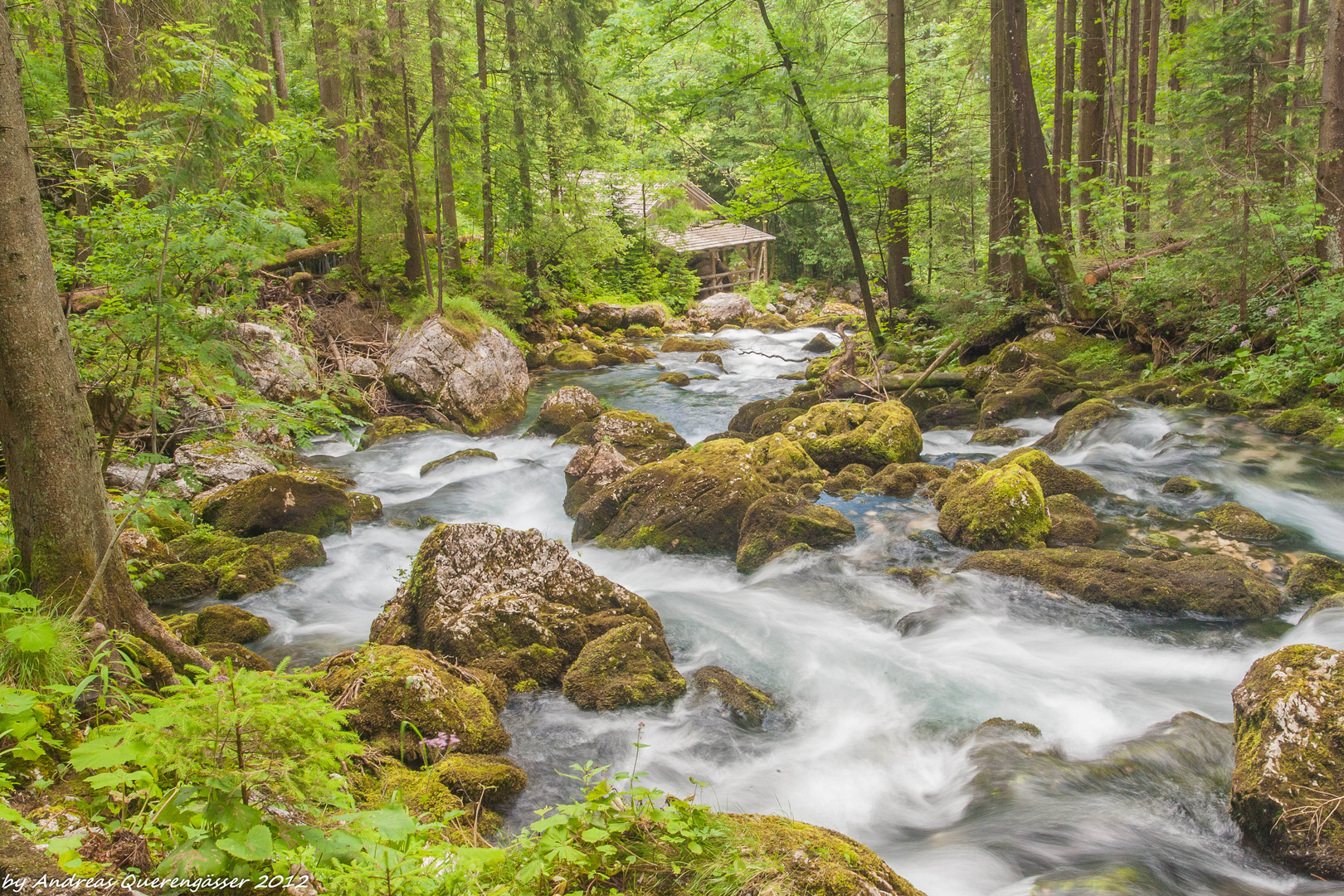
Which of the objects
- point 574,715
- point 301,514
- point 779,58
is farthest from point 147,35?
point 779,58

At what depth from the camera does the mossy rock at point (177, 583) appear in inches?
254

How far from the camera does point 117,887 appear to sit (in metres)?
1.88

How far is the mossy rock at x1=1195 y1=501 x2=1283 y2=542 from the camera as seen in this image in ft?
24.5

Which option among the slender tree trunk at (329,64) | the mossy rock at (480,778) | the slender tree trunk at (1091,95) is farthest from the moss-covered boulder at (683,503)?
the slender tree trunk at (1091,95)

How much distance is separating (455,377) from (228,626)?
28.6ft

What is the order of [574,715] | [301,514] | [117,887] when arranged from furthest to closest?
[301,514] → [574,715] → [117,887]

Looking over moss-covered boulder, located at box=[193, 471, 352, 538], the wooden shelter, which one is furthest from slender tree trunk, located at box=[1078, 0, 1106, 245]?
moss-covered boulder, located at box=[193, 471, 352, 538]

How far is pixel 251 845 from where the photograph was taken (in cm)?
190

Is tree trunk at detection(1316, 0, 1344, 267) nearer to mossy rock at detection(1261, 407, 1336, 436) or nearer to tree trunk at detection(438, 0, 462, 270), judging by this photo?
mossy rock at detection(1261, 407, 1336, 436)

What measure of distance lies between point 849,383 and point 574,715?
32.2 feet

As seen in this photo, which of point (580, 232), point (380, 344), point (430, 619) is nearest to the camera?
point (430, 619)

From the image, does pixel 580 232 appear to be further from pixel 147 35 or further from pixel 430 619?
pixel 430 619

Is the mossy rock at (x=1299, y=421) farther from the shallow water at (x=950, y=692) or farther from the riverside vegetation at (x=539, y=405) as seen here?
the shallow water at (x=950, y=692)

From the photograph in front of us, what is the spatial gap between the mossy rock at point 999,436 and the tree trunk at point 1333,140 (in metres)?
4.60
